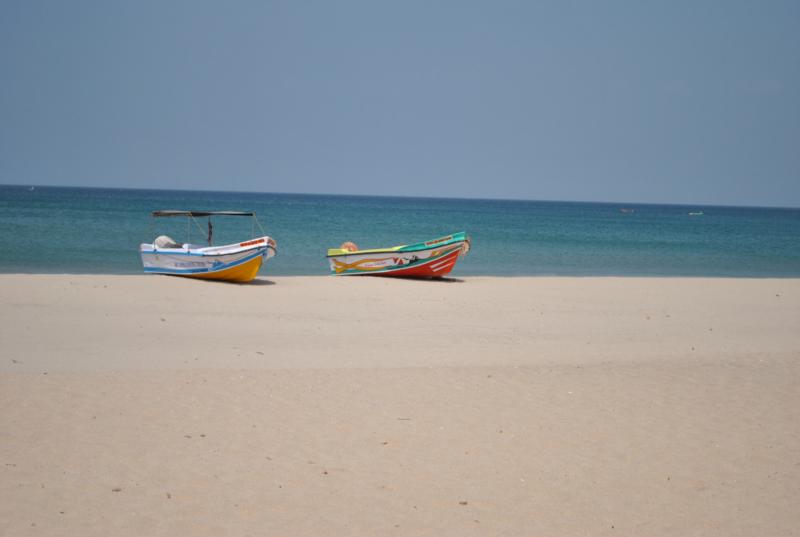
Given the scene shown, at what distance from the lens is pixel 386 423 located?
25.3 feet

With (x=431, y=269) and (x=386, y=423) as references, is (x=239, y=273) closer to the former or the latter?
(x=431, y=269)

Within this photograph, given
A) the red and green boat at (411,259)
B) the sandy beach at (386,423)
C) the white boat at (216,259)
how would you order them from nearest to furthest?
the sandy beach at (386,423)
the white boat at (216,259)
the red and green boat at (411,259)

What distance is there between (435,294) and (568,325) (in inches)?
170

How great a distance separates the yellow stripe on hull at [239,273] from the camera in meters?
18.2

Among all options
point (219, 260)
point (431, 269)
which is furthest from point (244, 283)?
point (431, 269)

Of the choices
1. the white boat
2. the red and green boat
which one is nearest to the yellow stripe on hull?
the white boat

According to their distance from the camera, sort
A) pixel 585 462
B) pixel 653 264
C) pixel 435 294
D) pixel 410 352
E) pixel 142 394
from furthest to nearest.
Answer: pixel 653 264
pixel 435 294
pixel 410 352
pixel 142 394
pixel 585 462

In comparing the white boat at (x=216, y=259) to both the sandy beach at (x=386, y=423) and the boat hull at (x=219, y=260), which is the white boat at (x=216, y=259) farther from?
the sandy beach at (x=386, y=423)

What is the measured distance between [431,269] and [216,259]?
5.53 m

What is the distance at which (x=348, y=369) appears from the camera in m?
9.98

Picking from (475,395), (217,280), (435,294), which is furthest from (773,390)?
(217,280)

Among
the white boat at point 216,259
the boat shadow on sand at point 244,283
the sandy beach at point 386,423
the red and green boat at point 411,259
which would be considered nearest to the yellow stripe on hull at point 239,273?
the white boat at point 216,259

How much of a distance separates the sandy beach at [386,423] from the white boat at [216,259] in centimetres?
378

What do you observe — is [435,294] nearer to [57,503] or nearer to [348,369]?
[348,369]
